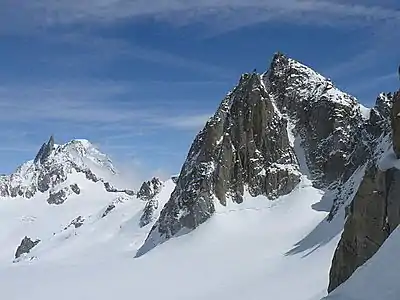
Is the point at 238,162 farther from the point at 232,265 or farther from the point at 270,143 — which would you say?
the point at 232,265

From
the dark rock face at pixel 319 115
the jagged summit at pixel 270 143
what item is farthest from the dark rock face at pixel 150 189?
the dark rock face at pixel 319 115

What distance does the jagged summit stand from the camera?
77312mm

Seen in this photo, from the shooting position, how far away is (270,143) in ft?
265

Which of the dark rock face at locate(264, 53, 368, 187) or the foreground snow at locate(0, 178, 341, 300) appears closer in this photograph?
the foreground snow at locate(0, 178, 341, 300)

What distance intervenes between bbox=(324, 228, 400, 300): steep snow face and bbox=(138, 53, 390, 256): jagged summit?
61.4m

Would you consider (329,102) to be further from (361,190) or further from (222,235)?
(361,190)

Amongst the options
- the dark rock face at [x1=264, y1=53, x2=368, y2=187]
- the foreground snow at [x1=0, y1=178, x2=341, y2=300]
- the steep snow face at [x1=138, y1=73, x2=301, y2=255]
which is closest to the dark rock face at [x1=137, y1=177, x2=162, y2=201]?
the foreground snow at [x1=0, y1=178, x2=341, y2=300]

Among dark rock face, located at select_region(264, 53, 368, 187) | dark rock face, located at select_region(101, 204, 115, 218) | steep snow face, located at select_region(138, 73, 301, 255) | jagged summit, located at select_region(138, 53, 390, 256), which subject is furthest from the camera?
dark rock face, located at select_region(101, 204, 115, 218)

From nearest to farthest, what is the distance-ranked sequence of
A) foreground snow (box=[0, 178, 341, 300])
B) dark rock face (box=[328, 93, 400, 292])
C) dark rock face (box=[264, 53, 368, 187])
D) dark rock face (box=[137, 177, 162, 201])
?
dark rock face (box=[328, 93, 400, 292]) < foreground snow (box=[0, 178, 341, 300]) < dark rock face (box=[264, 53, 368, 187]) < dark rock face (box=[137, 177, 162, 201])

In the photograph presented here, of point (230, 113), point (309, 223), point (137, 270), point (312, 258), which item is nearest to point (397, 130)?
point (312, 258)

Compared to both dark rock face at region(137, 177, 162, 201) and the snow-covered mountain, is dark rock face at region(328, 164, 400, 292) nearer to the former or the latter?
the snow-covered mountain

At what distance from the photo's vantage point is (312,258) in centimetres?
4484

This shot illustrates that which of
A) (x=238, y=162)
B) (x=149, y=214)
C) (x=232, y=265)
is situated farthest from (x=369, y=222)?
(x=149, y=214)

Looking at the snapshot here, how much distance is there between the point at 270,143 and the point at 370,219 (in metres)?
56.6
